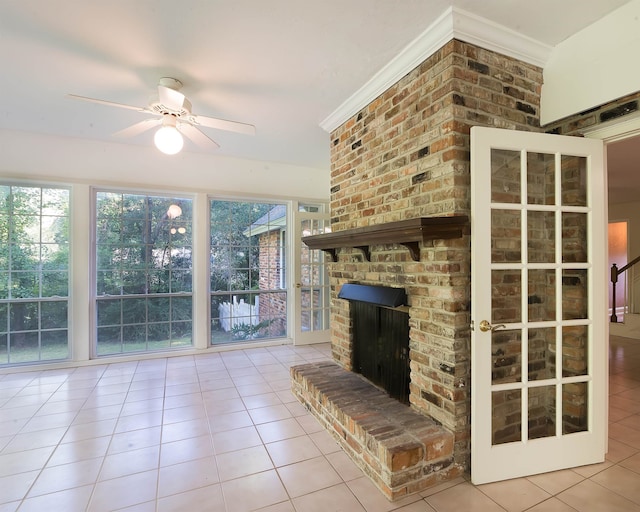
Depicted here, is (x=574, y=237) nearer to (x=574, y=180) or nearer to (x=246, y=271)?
(x=574, y=180)

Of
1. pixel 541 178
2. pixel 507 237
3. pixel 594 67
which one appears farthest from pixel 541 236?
pixel 594 67

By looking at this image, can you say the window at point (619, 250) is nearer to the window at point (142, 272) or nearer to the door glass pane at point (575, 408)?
the door glass pane at point (575, 408)

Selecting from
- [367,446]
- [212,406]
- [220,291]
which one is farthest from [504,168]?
[220,291]

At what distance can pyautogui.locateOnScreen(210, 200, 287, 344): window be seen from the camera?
15.5ft

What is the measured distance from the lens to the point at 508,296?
1.96 m

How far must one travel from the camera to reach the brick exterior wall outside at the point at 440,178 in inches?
76.7

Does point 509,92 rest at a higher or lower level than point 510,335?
higher

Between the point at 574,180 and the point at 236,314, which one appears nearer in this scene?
the point at 574,180

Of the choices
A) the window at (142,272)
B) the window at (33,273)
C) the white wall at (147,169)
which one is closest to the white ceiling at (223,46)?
the white wall at (147,169)

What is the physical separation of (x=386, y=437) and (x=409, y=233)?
1189 millimetres

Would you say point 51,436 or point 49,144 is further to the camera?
point 49,144

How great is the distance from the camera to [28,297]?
384cm

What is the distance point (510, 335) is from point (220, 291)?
3768mm

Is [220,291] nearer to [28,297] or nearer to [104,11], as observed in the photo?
[28,297]
